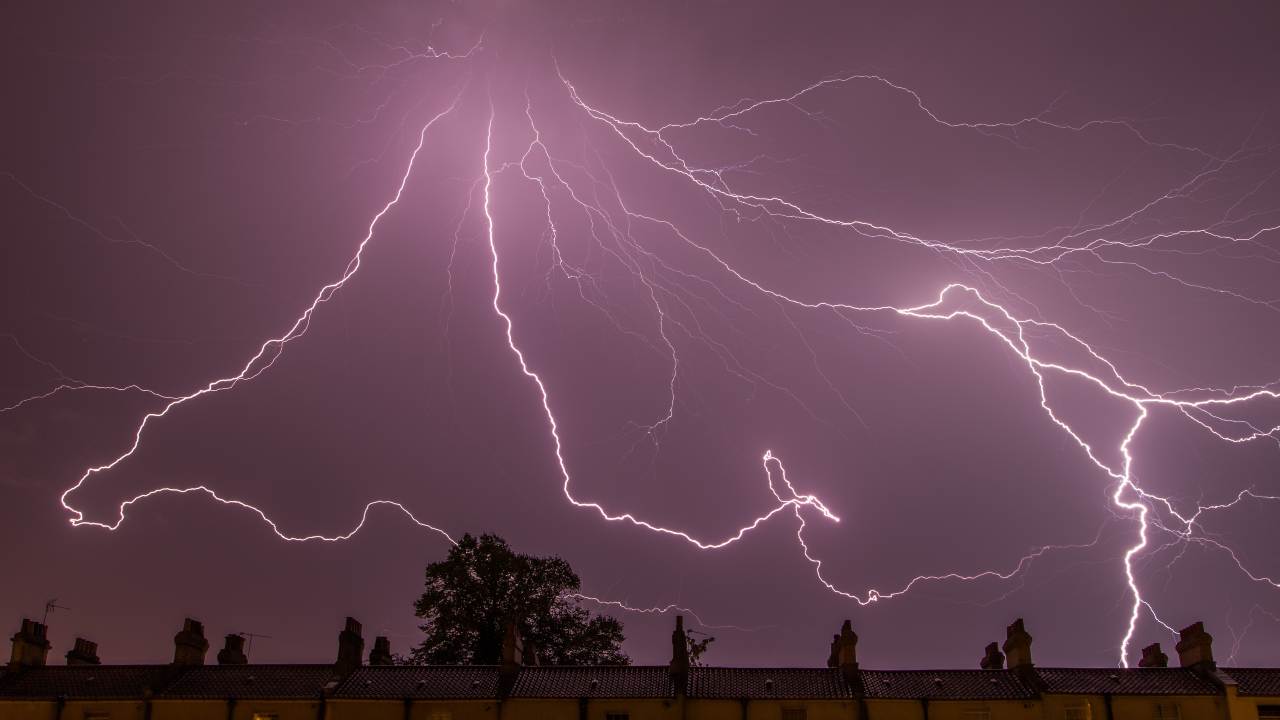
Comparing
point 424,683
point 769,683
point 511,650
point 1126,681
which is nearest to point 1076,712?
point 1126,681

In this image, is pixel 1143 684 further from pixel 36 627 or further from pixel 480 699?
pixel 36 627

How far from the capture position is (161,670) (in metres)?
33.4

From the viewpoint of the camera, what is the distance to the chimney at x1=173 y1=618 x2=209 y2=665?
3419 centimetres

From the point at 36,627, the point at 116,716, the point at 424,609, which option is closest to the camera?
the point at 116,716

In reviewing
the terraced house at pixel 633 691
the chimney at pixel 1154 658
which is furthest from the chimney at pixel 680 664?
the chimney at pixel 1154 658

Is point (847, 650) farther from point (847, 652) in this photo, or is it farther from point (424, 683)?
point (424, 683)

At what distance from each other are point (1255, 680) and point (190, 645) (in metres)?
31.6

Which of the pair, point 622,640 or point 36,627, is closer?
point 36,627

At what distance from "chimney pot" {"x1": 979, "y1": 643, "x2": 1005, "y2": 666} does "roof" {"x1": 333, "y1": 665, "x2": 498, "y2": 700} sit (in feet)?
51.0

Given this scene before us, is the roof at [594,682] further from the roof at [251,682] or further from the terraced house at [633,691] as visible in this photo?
the roof at [251,682]

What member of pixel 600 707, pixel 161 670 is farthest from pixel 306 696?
pixel 600 707

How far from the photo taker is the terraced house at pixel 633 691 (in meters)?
31.8

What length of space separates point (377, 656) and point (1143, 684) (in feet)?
79.2

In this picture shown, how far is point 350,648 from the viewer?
3428cm
